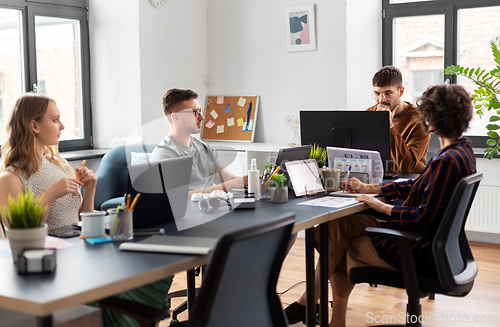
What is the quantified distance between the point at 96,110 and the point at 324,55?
212 cm

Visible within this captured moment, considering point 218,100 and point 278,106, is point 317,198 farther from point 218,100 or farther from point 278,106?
point 218,100

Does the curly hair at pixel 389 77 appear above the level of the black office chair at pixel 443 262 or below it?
above

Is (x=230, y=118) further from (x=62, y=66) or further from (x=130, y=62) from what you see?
(x=62, y=66)

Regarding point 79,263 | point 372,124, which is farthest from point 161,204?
point 372,124

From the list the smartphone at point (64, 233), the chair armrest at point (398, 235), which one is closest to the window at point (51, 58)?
the smartphone at point (64, 233)

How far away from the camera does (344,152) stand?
279cm

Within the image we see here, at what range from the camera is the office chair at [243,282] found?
137cm

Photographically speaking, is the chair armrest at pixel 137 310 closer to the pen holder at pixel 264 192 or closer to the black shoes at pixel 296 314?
the pen holder at pixel 264 192

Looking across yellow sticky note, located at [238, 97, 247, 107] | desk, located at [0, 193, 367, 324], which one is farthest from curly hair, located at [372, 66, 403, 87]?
yellow sticky note, located at [238, 97, 247, 107]

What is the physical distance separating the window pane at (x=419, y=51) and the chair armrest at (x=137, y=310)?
3923mm

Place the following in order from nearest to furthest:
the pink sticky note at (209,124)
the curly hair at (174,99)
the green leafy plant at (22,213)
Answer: the green leafy plant at (22,213), the curly hair at (174,99), the pink sticky note at (209,124)

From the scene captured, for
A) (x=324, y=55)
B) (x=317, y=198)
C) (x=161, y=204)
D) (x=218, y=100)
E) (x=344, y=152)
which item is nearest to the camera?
(x=161, y=204)

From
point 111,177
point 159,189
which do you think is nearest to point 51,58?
point 111,177

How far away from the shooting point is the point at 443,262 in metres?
2.06
